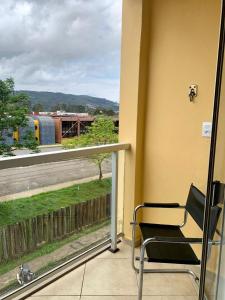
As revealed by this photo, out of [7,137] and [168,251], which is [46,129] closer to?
[7,137]

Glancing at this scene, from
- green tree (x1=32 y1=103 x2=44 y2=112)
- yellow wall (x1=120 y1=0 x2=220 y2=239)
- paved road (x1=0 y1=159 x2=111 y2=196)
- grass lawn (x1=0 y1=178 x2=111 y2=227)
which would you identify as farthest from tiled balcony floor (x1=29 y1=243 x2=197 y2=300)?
green tree (x1=32 y1=103 x2=44 y2=112)

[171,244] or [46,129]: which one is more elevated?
[46,129]

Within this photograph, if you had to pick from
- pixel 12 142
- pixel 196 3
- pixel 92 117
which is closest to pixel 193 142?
pixel 92 117

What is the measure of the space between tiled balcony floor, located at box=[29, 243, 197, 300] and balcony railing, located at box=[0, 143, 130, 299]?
0.22ft

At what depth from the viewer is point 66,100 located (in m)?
2.21

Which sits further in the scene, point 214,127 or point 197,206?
point 197,206

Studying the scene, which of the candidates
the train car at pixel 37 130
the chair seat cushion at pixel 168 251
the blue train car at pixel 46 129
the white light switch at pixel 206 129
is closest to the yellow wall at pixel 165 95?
the white light switch at pixel 206 129

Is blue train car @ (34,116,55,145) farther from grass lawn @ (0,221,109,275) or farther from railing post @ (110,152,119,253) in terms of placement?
grass lawn @ (0,221,109,275)

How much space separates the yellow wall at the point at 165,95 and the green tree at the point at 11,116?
92cm

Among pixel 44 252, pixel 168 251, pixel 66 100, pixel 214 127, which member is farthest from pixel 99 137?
pixel 214 127

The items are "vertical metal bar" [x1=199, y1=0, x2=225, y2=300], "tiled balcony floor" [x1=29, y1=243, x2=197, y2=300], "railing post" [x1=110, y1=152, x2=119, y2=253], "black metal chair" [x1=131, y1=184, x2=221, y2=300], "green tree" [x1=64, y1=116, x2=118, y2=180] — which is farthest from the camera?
"railing post" [x1=110, y1=152, x2=119, y2=253]

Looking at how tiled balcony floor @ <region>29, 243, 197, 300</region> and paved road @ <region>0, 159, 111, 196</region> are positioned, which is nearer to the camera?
paved road @ <region>0, 159, 111, 196</region>

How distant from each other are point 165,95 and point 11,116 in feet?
4.19

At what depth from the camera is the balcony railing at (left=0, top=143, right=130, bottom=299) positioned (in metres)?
1.69
